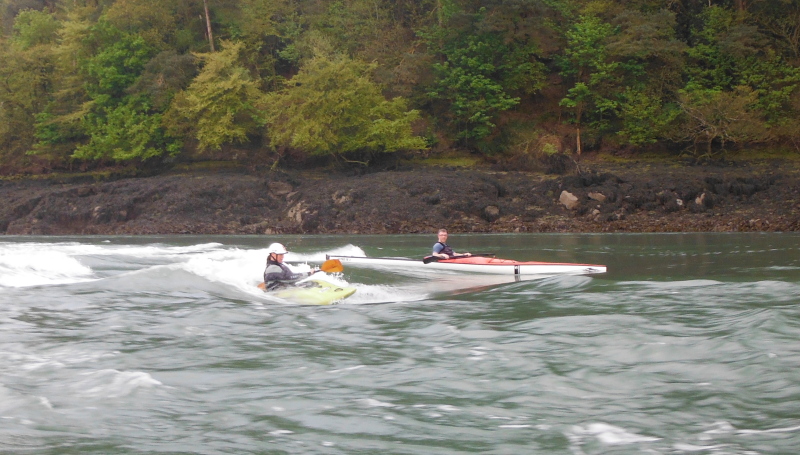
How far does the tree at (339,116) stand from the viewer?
41406 mm

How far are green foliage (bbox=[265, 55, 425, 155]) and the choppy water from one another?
26511 mm

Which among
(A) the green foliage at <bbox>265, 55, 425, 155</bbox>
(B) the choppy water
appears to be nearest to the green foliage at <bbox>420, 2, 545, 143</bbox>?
(A) the green foliage at <bbox>265, 55, 425, 155</bbox>

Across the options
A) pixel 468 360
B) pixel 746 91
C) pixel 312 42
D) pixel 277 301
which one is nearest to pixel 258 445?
pixel 468 360

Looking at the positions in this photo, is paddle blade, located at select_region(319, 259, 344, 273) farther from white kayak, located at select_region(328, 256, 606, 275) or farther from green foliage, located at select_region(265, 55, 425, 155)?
green foliage, located at select_region(265, 55, 425, 155)

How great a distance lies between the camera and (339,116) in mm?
41844

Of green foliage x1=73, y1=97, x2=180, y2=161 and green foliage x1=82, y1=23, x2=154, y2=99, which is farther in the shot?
green foliage x1=82, y1=23, x2=154, y2=99

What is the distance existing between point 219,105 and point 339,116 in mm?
8235

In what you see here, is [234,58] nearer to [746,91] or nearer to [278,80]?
[278,80]

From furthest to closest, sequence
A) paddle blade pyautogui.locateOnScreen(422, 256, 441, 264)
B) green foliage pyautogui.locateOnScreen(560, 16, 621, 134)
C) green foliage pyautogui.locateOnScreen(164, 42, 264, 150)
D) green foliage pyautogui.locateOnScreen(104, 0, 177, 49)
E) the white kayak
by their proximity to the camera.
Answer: green foliage pyautogui.locateOnScreen(104, 0, 177, 49) < green foliage pyautogui.locateOnScreen(164, 42, 264, 150) < green foliage pyautogui.locateOnScreen(560, 16, 621, 134) < paddle blade pyautogui.locateOnScreen(422, 256, 441, 264) < the white kayak

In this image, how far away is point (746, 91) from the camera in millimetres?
37844

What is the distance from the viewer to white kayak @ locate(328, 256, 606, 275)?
16.8 meters

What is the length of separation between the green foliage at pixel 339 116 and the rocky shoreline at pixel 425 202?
73.4 inches

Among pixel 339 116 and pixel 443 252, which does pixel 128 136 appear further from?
pixel 443 252

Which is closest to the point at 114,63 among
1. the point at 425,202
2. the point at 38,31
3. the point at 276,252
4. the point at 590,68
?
the point at 38,31
